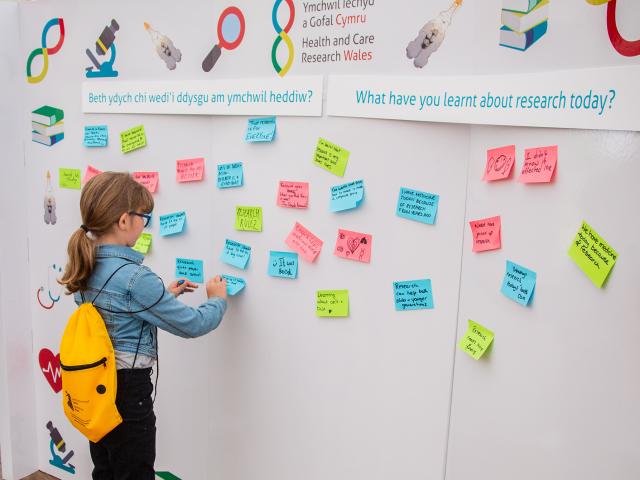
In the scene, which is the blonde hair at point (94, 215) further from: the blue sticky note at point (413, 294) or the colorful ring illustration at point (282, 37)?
the blue sticky note at point (413, 294)

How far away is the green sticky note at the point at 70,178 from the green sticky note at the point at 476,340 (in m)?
1.64

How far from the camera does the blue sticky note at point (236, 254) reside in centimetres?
197

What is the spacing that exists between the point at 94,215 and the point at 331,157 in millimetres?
718

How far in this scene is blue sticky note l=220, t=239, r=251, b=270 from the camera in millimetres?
1968

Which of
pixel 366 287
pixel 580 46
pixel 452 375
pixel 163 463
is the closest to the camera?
pixel 580 46

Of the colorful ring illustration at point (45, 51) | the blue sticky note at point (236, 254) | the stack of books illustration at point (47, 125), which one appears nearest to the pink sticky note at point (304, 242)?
the blue sticky note at point (236, 254)

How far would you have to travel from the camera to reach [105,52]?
2.16 meters

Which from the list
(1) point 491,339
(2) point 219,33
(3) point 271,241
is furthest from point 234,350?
(2) point 219,33

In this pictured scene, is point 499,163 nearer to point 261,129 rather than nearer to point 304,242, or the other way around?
point 304,242

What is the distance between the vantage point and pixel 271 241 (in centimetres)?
191

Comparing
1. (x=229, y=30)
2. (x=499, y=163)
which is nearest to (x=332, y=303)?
(x=499, y=163)

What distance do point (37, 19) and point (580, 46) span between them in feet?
6.75

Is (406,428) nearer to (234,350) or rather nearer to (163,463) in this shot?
(234,350)

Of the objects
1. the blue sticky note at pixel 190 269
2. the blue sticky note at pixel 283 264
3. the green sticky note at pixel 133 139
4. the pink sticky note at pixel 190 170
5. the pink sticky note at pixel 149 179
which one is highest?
the green sticky note at pixel 133 139
